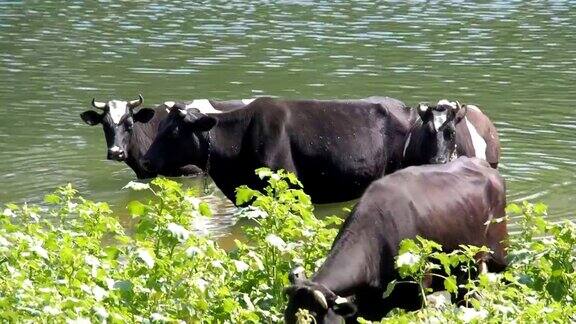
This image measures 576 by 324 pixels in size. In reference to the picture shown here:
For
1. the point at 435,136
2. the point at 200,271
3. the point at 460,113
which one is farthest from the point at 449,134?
the point at 200,271

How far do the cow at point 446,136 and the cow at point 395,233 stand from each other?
3.49 m

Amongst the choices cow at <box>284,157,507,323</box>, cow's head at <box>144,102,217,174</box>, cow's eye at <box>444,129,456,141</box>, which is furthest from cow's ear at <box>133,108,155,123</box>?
cow at <box>284,157,507,323</box>

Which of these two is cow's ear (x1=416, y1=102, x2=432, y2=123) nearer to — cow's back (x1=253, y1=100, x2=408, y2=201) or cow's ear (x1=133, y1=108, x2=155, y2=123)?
cow's back (x1=253, y1=100, x2=408, y2=201)

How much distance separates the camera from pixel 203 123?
45.5ft

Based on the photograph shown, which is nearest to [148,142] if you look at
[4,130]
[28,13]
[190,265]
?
[4,130]

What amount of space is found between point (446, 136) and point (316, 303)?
6706 mm

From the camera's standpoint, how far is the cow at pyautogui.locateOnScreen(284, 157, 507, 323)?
7.04m

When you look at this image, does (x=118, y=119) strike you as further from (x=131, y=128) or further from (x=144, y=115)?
(x=144, y=115)

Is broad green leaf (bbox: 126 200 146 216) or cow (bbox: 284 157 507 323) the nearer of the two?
cow (bbox: 284 157 507 323)

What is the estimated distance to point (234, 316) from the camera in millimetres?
7043

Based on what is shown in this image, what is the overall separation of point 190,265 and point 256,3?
28034 mm

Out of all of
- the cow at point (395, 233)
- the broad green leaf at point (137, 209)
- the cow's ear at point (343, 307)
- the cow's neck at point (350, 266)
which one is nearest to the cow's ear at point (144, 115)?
the cow at point (395, 233)

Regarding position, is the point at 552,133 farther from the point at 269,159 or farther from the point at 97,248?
the point at 97,248

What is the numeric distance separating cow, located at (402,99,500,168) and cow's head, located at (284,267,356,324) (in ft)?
20.6
